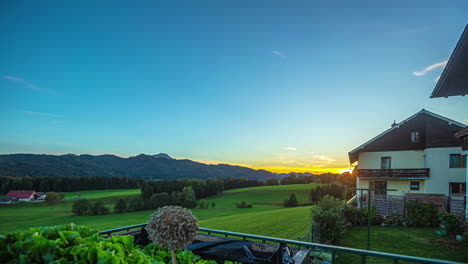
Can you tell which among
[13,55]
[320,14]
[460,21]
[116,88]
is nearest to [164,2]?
[320,14]

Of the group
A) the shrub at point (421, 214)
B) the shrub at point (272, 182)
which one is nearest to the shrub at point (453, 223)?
the shrub at point (421, 214)

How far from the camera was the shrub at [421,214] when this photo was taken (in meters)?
10.6

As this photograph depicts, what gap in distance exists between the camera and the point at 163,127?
59.6 feet

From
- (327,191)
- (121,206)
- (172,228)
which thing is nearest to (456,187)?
(172,228)

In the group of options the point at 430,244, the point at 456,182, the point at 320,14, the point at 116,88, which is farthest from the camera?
the point at 456,182

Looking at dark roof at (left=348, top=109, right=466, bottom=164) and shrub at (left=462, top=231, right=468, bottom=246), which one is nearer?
shrub at (left=462, top=231, right=468, bottom=246)

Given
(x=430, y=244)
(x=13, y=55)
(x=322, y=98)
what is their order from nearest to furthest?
(x=430, y=244) → (x=13, y=55) → (x=322, y=98)

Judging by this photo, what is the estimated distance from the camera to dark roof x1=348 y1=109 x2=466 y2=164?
18.1 m

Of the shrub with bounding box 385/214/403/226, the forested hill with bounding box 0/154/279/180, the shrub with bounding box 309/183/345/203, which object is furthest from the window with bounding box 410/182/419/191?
the forested hill with bounding box 0/154/279/180

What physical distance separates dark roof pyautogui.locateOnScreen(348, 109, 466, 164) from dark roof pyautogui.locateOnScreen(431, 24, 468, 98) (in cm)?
1523

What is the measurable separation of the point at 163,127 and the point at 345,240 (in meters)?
13.7

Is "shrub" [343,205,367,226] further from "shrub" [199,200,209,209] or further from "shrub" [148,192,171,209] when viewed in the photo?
"shrub" [148,192,171,209]

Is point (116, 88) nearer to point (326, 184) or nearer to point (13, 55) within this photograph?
point (13, 55)

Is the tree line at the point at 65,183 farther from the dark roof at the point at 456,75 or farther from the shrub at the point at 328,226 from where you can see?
the dark roof at the point at 456,75
